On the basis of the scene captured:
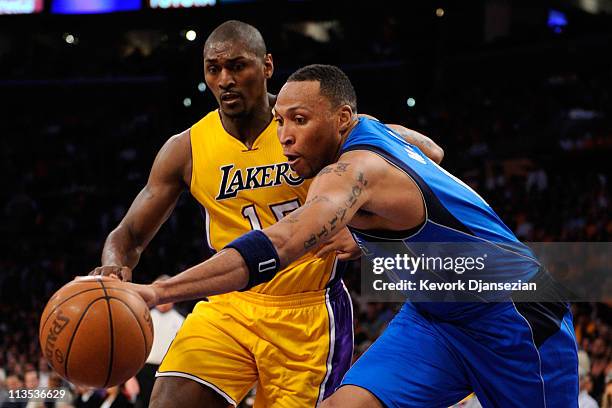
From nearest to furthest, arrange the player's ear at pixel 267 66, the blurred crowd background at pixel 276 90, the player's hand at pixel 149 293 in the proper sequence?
1. the player's hand at pixel 149 293
2. the player's ear at pixel 267 66
3. the blurred crowd background at pixel 276 90

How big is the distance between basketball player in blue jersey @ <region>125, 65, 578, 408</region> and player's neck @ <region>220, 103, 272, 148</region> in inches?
37.6

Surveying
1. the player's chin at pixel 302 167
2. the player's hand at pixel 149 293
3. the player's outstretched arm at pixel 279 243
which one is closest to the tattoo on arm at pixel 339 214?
the player's outstretched arm at pixel 279 243

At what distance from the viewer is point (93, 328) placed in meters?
2.58

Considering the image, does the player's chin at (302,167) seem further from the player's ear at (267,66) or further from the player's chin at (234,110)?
the player's ear at (267,66)

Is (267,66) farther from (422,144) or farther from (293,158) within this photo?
(293,158)

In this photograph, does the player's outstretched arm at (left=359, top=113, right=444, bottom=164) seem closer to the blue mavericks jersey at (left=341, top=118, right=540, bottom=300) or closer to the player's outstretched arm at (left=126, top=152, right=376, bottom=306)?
the blue mavericks jersey at (left=341, top=118, right=540, bottom=300)

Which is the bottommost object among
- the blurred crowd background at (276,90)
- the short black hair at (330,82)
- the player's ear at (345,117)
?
the player's ear at (345,117)

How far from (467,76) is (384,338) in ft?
54.1

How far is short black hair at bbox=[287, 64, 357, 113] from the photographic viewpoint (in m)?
3.27

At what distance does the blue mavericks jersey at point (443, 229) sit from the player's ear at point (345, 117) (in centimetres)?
5

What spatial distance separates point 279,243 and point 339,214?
0.24m

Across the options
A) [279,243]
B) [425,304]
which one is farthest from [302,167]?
[425,304]

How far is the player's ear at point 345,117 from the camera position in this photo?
3283 mm

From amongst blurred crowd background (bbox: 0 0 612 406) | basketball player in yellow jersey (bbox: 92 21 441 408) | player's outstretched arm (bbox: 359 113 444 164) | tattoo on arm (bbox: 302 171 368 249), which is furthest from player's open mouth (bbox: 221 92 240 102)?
blurred crowd background (bbox: 0 0 612 406)
